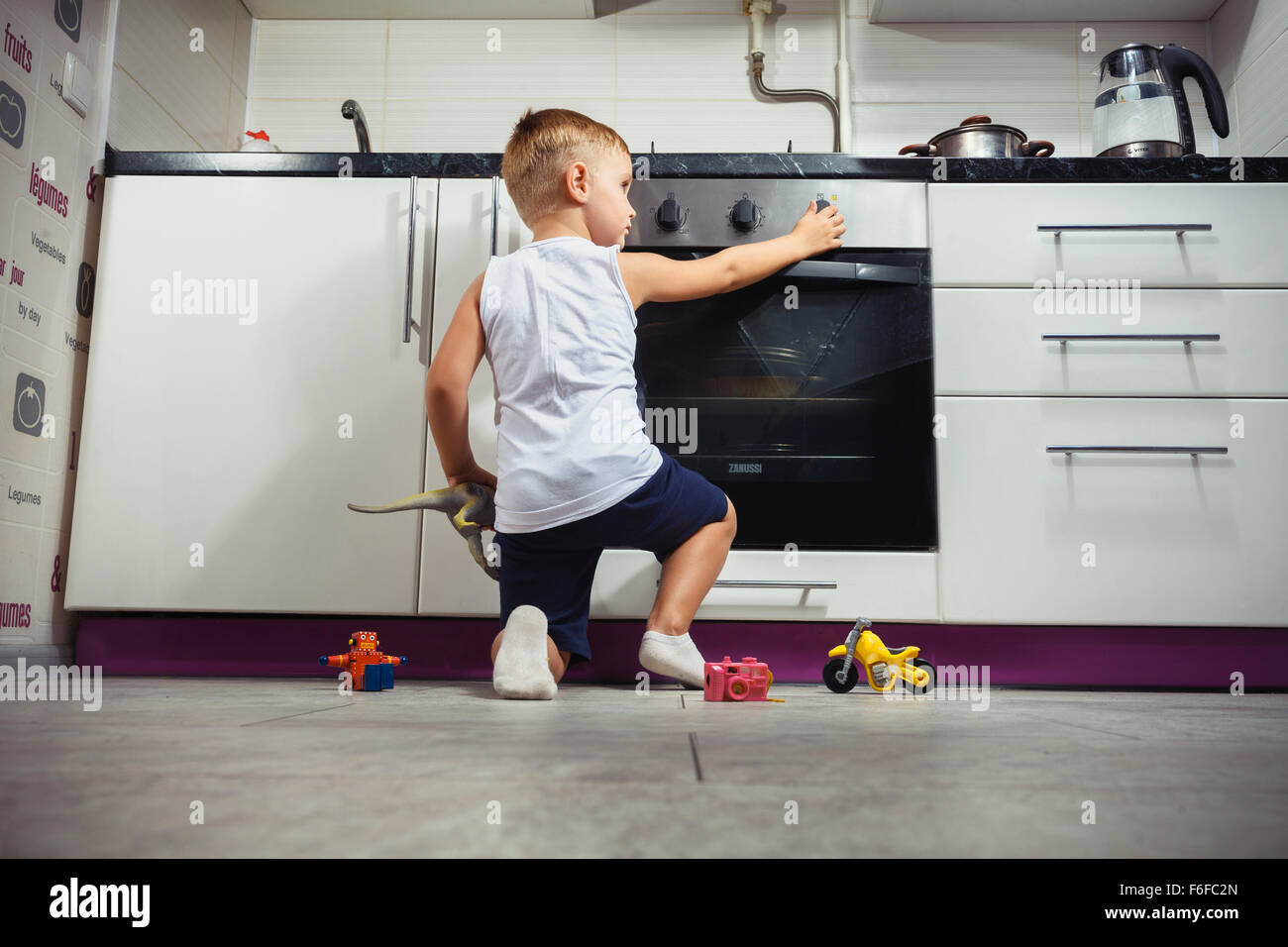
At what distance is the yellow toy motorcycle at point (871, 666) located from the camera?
143 cm

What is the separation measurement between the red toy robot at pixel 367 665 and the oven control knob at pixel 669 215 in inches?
34.8

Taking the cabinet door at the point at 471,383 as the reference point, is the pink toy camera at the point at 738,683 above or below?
below

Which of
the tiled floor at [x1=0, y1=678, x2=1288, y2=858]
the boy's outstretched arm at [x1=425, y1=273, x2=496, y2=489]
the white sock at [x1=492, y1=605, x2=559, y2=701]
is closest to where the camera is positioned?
the tiled floor at [x1=0, y1=678, x2=1288, y2=858]

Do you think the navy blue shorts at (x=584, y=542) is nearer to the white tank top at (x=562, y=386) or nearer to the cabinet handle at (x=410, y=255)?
the white tank top at (x=562, y=386)

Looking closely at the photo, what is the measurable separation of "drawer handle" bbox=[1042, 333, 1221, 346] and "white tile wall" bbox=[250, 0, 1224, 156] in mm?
858

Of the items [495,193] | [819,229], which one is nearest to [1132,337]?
[819,229]

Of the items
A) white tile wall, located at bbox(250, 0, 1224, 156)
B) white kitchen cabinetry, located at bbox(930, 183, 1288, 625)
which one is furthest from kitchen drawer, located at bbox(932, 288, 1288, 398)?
white tile wall, located at bbox(250, 0, 1224, 156)

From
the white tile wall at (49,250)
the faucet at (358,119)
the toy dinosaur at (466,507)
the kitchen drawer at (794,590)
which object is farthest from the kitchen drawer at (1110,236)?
the white tile wall at (49,250)

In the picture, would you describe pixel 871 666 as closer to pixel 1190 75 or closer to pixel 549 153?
pixel 549 153

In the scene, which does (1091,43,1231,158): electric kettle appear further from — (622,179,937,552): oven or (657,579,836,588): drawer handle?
(657,579,836,588): drawer handle

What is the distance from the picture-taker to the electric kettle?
181 cm
